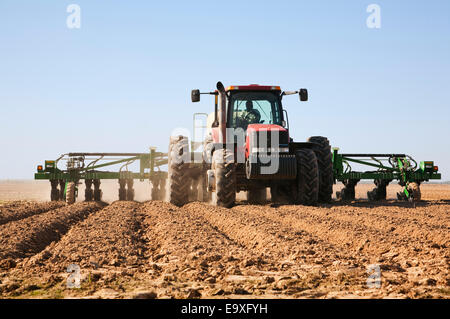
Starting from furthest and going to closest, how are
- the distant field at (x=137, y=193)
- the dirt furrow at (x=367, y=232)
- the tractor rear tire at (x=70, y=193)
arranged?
the distant field at (x=137, y=193) → the tractor rear tire at (x=70, y=193) → the dirt furrow at (x=367, y=232)

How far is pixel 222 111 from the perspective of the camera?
11688 millimetres

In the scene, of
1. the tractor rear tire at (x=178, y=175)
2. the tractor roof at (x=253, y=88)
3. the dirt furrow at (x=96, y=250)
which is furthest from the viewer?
the tractor rear tire at (x=178, y=175)

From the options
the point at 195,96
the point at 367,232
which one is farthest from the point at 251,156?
the point at 367,232

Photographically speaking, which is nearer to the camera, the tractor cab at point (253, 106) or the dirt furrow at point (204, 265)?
the dirt furrow at point (204, 265)

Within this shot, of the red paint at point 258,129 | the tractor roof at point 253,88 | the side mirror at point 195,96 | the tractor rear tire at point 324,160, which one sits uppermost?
the tractor roof at point 253,88

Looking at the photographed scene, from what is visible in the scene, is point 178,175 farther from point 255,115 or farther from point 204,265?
point 204,265

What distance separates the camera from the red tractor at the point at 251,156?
→ 11.1 metres

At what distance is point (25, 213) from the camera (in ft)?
40.9

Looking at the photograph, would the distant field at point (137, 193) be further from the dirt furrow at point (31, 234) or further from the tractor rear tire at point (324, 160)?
the tractor rear tire at point (324, 160)

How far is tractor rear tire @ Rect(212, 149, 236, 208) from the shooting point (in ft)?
36.6

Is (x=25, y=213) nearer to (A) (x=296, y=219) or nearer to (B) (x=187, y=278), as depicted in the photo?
(A) (x=296, y=219)

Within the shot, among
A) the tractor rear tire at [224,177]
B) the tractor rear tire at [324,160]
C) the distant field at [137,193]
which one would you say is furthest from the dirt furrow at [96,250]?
the distant field at [137,193]

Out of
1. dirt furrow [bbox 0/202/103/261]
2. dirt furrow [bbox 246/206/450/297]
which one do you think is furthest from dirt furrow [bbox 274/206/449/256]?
dirt furrow [bbox 0/202/103/261]

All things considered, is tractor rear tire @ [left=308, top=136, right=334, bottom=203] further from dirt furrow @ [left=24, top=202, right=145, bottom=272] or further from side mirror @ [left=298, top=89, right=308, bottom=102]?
dirt furrow @ [left=24, top=202, right=145, bottom=272]
